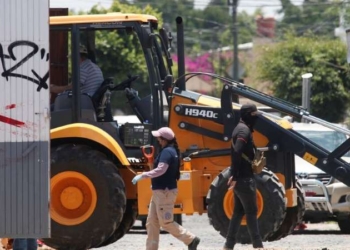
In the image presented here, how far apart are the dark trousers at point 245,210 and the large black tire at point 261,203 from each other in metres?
0.58

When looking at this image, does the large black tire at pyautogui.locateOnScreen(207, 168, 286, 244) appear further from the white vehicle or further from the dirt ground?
the white vehicle

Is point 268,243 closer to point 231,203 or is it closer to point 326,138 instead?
point 231,203

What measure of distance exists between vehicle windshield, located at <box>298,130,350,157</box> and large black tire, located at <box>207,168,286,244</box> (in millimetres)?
6765

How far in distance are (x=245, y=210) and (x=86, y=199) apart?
7.21ft

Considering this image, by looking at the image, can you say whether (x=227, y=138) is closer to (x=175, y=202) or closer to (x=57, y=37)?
(x=175, y=202)

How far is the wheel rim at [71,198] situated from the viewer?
48.8ft

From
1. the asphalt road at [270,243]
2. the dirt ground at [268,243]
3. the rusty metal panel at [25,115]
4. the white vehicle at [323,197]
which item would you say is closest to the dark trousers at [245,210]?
the dirt ground at [268,243]

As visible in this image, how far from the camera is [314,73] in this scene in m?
38.4

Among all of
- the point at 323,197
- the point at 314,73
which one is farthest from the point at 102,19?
the point at 314,73

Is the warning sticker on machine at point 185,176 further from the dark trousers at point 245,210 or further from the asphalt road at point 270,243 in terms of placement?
the asphalt road at point 270,243

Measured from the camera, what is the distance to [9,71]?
11586 mm

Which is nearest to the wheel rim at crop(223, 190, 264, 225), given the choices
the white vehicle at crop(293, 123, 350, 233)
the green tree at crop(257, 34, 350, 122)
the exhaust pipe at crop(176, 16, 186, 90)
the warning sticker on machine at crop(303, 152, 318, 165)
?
the warning sticker on machine at crop(303, 152, 318, 165)

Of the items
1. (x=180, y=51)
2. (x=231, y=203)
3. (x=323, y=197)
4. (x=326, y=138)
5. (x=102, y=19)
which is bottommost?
Result: (x=323, y=197)

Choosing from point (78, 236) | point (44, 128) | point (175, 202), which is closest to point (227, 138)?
point (175, 202)
